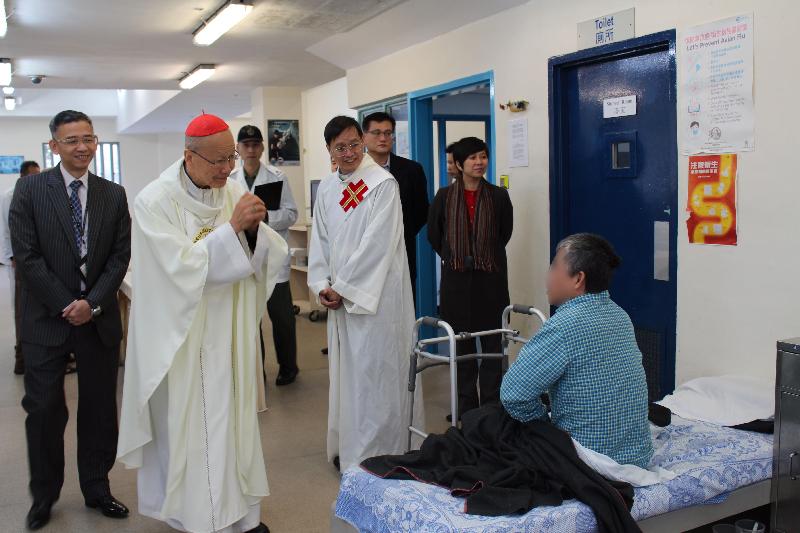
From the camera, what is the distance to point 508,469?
2406 millimetres

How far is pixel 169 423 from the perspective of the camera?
2941 mm

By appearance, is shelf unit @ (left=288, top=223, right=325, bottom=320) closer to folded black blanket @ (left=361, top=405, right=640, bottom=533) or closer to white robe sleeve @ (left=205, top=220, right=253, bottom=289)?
white robe sleeve @ (left=205, top=220, right=253, bottom=289)

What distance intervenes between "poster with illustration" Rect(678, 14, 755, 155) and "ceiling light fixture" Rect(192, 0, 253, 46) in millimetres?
3408

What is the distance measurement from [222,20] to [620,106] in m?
3.38

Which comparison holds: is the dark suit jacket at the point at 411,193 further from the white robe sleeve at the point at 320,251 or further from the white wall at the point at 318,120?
the white wall at the point at 318,120

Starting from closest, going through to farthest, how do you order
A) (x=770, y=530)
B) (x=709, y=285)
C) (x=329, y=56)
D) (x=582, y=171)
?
(x=770, y=530) < (x=709, y=285) < (x=582, y=171) < (x=329, y=56)

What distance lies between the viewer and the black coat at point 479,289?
14.6ft

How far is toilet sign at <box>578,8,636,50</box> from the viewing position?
396cm

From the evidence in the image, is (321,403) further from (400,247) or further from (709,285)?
(709,285)

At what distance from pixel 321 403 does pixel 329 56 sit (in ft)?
12.1

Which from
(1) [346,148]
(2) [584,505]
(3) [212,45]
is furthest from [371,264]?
(3) [212,45]

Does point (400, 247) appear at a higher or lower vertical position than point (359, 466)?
higher

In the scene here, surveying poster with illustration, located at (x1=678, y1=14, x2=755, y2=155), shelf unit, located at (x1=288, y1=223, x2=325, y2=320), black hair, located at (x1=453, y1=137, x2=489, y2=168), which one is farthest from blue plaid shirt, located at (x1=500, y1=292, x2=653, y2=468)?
shelf unit, located at (x1=288, y1=223, x2=325, y2=320)

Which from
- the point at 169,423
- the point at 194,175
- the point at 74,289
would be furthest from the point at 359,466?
the point at 74,289
